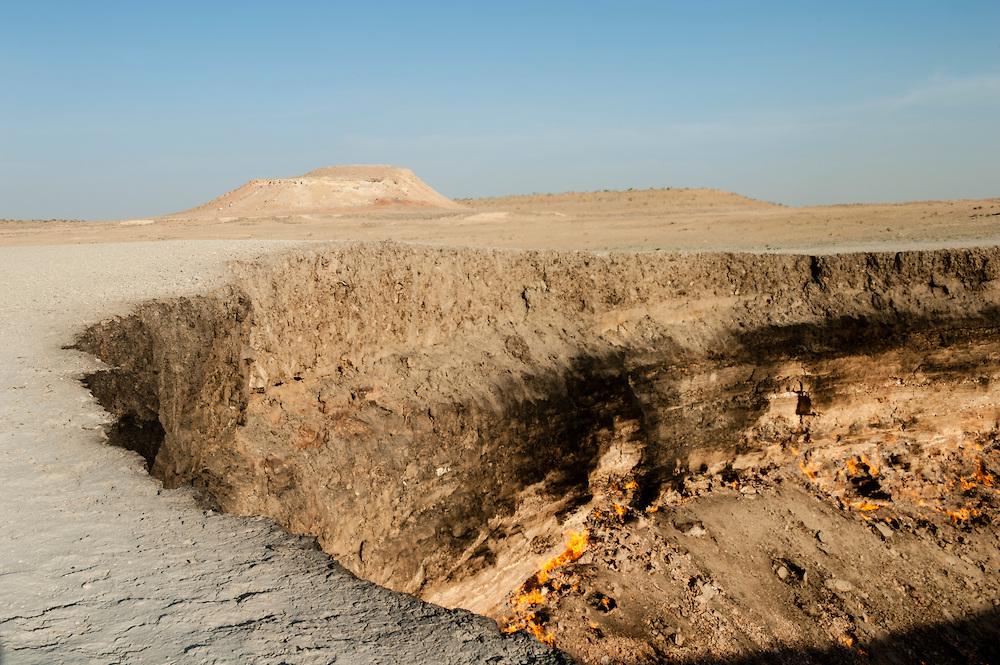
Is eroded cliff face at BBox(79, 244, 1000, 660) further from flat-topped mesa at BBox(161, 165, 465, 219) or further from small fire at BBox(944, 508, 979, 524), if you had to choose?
flat-topped mesa at BBox(161, 165, 465, 219)

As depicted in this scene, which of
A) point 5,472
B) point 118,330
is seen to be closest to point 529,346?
point 118,330

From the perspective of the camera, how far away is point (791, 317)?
31.6ft

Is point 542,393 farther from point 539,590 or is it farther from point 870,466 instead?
point 870,466

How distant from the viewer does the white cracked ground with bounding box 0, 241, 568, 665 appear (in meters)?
2.18

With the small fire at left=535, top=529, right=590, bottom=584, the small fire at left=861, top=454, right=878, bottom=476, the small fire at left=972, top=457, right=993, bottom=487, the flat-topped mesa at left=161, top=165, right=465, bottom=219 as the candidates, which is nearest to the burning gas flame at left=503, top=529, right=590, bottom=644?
the small fire at left=535, top=529, right=590, bottom=584

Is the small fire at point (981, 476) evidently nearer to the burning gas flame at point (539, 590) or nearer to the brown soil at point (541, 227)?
the brown soil at point (541, 227)

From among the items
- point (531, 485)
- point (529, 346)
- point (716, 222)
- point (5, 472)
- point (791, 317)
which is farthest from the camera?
point (716, 222)

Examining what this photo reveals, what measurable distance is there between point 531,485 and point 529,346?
1.88m

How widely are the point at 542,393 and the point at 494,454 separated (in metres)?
1.11

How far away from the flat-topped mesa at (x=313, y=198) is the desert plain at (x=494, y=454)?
19.4m

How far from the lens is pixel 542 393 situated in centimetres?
831

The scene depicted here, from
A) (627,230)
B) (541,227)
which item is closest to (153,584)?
(627,230)

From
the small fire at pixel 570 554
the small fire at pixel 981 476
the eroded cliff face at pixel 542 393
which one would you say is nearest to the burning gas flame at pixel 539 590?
the small fire at pixel 570 554

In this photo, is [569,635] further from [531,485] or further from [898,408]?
[898,408]
